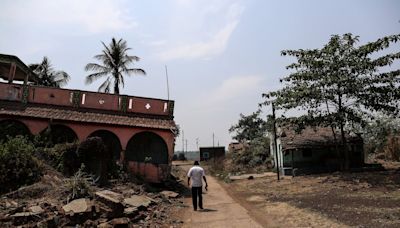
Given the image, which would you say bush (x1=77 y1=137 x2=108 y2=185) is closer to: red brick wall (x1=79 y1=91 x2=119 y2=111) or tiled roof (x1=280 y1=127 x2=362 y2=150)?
red brick wall (x1=79 y1=91 x2=119 y2=111)

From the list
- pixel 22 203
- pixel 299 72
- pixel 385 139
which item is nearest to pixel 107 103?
pixel 22 203

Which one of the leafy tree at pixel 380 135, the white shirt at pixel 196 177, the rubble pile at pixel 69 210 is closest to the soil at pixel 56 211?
the rubble pile at pixel 69 210

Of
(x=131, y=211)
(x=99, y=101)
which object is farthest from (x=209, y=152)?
(x=131, y=211)

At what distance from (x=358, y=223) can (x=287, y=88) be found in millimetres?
14843

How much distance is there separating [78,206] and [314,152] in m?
22.5

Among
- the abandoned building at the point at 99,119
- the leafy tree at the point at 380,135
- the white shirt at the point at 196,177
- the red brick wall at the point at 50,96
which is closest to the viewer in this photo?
the white shirt at the point at 196,177

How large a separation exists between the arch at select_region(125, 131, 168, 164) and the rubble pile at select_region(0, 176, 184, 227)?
7.06m

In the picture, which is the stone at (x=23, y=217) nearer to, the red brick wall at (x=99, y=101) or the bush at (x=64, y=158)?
the bush at (x=64, y=158)

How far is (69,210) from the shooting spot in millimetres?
9352

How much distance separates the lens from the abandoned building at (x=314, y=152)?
2666 cm

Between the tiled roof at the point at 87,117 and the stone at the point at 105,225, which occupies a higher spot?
the tiled roof at the point at 87,117

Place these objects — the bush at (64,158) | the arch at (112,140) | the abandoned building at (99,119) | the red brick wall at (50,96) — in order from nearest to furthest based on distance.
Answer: the bush at (64,158) → the abandoned building at (99,119) → the arch at (112,140) → the red brick wall at (50,96)

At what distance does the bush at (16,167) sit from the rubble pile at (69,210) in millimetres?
587

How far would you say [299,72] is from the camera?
2284 centimetres
